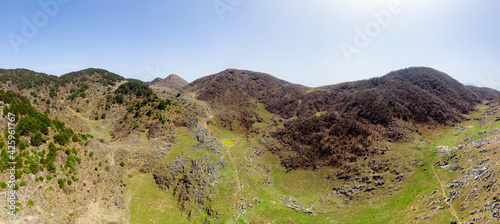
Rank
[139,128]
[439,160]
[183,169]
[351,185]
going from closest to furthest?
[439,160]
[351,185]
[183,169]
[139,128]

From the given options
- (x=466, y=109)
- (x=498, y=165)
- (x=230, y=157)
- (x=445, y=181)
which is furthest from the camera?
(x=466, y=109)

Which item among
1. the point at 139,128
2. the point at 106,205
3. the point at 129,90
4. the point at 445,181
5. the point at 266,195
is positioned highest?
the point at 129,90

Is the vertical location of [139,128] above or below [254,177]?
above

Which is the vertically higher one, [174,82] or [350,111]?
[174,82]

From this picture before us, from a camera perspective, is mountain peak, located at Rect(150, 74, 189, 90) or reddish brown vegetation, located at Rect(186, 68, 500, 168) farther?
mountain peak, located at Rect(150, 74, 189, 90)

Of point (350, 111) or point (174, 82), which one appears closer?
point (350, 111)

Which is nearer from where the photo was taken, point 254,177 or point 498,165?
point 498,165

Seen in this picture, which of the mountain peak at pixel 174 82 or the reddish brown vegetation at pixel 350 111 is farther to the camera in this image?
the mountain peak at pixel 174 82

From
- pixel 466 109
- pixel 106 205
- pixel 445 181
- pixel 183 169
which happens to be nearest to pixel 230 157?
pixel 183 169

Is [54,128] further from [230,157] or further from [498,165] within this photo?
[498,165]

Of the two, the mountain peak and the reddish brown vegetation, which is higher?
the mountain peak

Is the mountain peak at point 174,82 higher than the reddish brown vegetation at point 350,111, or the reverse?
the mountain peak at point 174,82
